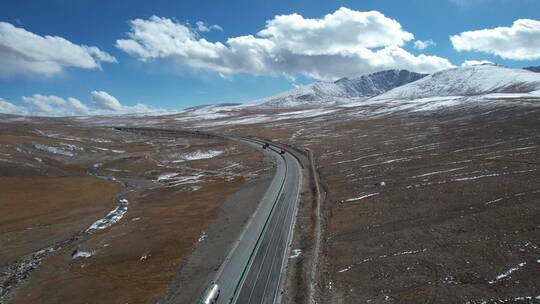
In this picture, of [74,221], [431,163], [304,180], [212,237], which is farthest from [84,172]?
[431,163]

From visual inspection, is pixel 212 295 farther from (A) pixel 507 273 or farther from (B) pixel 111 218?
(B) pixel 111 218

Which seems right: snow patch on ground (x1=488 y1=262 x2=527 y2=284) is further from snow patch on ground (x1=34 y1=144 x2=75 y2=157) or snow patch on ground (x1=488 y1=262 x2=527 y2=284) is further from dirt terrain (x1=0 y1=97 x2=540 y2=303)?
snow patch on ground (x1=34 y1=144 x2=75 y2=157)

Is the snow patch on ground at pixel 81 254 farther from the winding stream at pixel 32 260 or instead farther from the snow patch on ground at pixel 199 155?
the snow patch on ground at pixel 199 155

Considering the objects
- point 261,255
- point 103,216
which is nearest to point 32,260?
point 103,216

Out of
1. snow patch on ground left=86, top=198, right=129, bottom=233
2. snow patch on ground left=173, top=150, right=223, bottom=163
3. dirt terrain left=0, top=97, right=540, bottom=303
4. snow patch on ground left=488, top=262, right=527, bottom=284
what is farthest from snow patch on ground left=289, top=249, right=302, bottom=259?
snow patch on ground left=173, top=150, right=223, bottom=163

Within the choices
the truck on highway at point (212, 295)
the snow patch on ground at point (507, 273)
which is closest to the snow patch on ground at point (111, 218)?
the truck on highway at point (212, 295)
